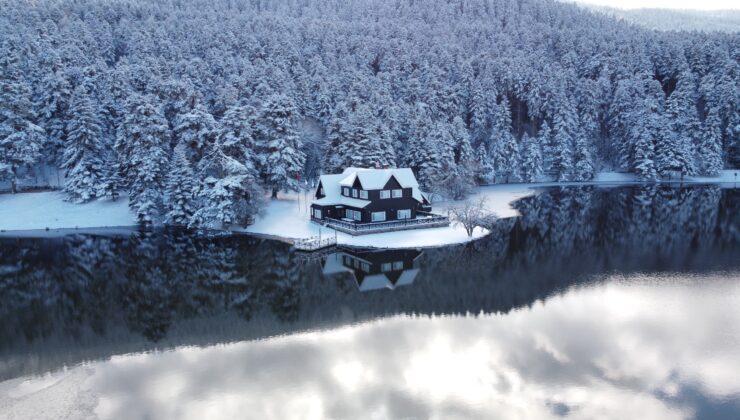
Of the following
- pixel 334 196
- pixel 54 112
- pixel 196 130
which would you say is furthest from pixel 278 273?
pixel 54 112

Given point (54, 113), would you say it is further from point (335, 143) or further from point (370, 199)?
point (370, 199)

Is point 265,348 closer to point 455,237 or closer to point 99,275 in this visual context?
point 99,275

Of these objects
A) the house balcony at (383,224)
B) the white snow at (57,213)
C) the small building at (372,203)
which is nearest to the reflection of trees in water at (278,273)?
the white snow at (57,213)

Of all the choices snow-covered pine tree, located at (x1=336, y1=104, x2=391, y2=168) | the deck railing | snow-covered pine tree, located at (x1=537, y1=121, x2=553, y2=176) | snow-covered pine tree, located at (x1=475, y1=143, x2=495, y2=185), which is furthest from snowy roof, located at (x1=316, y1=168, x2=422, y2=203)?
snow-covered pine tree, located at (x1=537, y1=121, x2=553, y2=176)

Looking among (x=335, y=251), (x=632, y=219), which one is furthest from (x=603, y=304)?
(x=632, y=219)

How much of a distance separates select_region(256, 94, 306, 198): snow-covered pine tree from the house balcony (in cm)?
928

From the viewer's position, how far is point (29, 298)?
32.6 meters

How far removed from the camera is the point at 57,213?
55.5 m

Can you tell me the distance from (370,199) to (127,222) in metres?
27.0

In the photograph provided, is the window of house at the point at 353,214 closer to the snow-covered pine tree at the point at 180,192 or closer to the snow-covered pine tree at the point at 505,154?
the snow-covered pine tree at the point at 180,192

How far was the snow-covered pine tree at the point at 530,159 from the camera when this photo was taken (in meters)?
85.1

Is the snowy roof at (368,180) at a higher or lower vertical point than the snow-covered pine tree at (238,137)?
lower

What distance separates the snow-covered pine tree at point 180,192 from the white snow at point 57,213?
5.49 meters

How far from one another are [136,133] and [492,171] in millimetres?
51012
